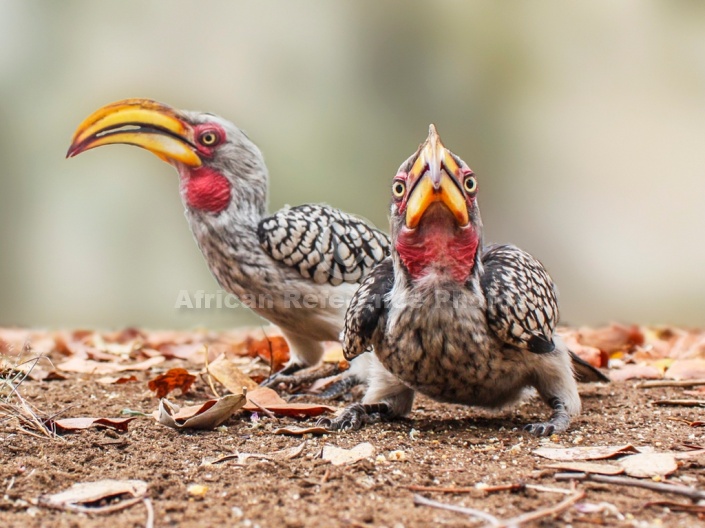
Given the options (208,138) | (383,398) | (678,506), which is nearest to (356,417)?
(383,398)

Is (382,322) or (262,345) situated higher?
(382,322)

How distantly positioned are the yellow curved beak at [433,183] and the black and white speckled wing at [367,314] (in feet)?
1.20

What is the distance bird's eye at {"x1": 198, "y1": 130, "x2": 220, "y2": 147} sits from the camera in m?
3.70

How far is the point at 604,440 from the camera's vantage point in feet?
8.04

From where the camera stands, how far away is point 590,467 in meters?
2.03

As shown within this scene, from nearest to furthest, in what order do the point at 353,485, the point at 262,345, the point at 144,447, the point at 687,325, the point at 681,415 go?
the point at 353,485, the point at 144,447, the point at 681,415, the point at 262,345, the point at 687,325

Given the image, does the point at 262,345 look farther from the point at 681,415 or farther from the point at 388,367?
the point at 681,415

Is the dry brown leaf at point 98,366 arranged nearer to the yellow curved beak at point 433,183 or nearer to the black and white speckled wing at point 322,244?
the black and white speckled wing at point 322,244

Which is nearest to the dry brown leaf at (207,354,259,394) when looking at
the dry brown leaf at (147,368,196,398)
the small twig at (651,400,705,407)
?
the dry brown leaf at (147,368,196,398)

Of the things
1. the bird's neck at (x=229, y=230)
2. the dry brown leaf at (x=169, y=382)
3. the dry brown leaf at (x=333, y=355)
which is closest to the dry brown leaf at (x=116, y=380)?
the dry brown leaf at (x=169, y=382)

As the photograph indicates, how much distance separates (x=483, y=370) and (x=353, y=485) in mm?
801

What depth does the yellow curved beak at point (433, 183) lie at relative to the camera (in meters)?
2.33

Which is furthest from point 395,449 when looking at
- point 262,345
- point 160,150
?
point 262,345

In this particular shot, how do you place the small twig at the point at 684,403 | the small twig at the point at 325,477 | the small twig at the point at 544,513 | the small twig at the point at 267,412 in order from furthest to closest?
the small twig at the point at 684,403 < the small twig at the point at 267,412 < the small twig at the point at 325,477 < the small twig at the point at 544,513
